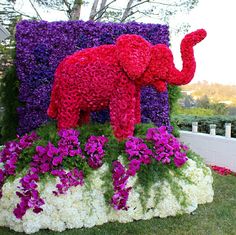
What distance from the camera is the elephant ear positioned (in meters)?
6.45

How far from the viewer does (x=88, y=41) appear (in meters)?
9.12

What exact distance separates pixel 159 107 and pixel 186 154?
2.91 meters

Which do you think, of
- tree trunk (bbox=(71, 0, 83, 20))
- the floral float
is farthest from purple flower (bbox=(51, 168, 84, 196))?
tree trunk (bbox=(71, 0, 83, 20))

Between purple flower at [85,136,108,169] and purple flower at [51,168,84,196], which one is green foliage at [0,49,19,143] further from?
purple flower at [51,168,84,196]

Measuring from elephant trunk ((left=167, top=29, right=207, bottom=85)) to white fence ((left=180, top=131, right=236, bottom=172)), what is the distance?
3296 mm

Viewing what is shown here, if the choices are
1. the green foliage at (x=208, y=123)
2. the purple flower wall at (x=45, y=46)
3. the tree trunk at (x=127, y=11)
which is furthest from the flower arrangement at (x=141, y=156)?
the tree trunk at (x=127, y=11)

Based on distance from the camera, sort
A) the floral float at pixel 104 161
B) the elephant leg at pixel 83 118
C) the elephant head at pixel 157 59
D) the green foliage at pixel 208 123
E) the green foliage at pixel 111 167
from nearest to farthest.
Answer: the floral float at pixel 104 161 < the green foliage at pixel 111 167 < the elephant head at pixel 157 59 < the elephant leg at pixel 83 118 < the green foliage at pixel 208 123

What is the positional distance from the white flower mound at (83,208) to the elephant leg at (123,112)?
82cm

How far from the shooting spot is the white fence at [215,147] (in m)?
9.60

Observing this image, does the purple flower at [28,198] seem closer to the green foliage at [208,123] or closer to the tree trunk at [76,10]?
the green foliage at [208,123]

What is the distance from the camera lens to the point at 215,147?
10.0 m

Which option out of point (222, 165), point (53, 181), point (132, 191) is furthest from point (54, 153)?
point (222, 165)

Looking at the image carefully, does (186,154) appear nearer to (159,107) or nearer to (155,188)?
(155,188)

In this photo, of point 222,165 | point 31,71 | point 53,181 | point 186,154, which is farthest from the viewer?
point 222,165
